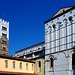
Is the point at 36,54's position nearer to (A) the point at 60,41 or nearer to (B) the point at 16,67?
(B) the point at 16,67

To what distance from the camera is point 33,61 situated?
127 feet

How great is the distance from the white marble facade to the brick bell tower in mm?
31677

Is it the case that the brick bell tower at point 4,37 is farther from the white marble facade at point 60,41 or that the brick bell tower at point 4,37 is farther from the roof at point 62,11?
the roof at point 62,11

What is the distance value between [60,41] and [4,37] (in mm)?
37508

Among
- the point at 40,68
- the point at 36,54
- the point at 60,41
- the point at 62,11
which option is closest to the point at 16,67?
the point at 40,68

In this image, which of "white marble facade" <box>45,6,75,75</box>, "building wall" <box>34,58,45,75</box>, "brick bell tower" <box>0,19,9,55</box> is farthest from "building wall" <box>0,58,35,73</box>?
"brick bell tower" <box>0,19,9,55</box>

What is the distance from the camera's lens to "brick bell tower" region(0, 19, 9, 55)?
6338cm

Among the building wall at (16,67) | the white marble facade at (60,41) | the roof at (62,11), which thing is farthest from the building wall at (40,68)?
the roof at (62,11)

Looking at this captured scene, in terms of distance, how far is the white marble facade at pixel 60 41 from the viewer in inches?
1186

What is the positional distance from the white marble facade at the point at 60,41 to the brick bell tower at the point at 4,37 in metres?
31.7

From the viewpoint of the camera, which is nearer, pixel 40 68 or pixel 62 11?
pixel 62 11

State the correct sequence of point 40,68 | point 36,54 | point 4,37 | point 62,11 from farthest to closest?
1. point 4,37
2. point 36,54
3. point 40,68
4. point 62,11

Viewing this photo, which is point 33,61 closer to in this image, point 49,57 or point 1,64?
point 49,57

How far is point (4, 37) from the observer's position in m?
65.1
